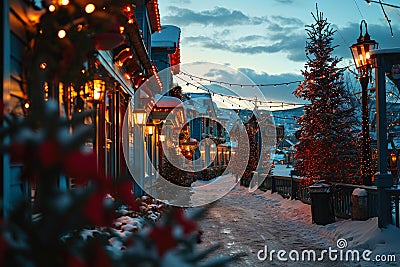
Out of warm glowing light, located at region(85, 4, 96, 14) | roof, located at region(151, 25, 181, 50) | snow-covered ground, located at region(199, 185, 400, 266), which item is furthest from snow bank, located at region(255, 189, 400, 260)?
roof, located at region(151, 25, 181, 50)

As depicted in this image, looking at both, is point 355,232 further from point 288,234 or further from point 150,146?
point 150,146

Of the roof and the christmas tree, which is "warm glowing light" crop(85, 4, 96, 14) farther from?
the roof

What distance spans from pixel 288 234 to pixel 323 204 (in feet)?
5.29

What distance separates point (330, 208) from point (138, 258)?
12474mm

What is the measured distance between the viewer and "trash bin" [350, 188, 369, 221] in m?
12.3

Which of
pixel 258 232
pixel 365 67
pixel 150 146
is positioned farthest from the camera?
pixel 150 146

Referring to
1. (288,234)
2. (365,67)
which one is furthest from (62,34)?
(288,234)

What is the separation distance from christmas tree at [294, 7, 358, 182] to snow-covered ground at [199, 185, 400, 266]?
157 cm

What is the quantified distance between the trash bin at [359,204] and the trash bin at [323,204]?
3.22 feet

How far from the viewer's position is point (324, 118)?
15.7m

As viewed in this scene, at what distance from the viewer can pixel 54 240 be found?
1.90 meters

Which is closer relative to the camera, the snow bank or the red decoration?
the red decoration

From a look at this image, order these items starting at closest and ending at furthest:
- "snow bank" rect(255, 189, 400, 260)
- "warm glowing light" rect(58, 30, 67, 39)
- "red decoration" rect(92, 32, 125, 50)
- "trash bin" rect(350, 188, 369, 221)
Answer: "red decoration" rect(92, 32, 125, 50)
"warm glowing light" rect(58, 30, 67, 39)
"snow bank" rect(255, 189, 400, 260)
"trash bin" rect(350, 188, 369, 221)

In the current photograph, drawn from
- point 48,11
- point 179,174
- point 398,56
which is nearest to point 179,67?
point 179,174
